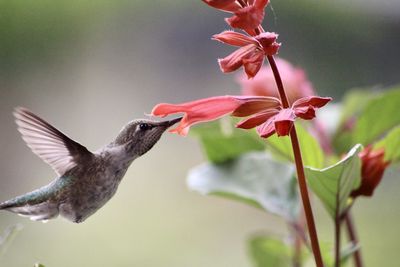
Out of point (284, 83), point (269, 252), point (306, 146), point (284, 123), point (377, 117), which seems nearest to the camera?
point (284, 123)

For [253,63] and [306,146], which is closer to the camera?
[253,63]

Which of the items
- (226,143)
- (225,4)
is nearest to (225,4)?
(225,4)

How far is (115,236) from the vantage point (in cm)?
309

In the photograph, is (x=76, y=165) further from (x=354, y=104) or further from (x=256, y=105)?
(x=354, y=104)

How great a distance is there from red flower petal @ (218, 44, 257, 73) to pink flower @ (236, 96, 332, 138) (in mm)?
48

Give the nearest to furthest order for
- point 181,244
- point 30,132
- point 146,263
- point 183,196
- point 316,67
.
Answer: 1. point 30,132
2. point 146,263
3. point 181,244
4. point 183,196
5. point 316,67

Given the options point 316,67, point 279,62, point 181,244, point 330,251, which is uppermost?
point 279,62

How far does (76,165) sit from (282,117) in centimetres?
31

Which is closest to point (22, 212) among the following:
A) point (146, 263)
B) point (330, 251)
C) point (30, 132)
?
point (30, 132)

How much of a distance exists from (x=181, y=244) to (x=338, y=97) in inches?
59.7

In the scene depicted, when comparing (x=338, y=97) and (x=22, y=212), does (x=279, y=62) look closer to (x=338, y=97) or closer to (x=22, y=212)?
(x=22, y=212)

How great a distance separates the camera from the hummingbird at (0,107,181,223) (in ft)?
2.42

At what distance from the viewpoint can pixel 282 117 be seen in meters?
0.58

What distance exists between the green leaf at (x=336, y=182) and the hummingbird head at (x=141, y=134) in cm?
16
